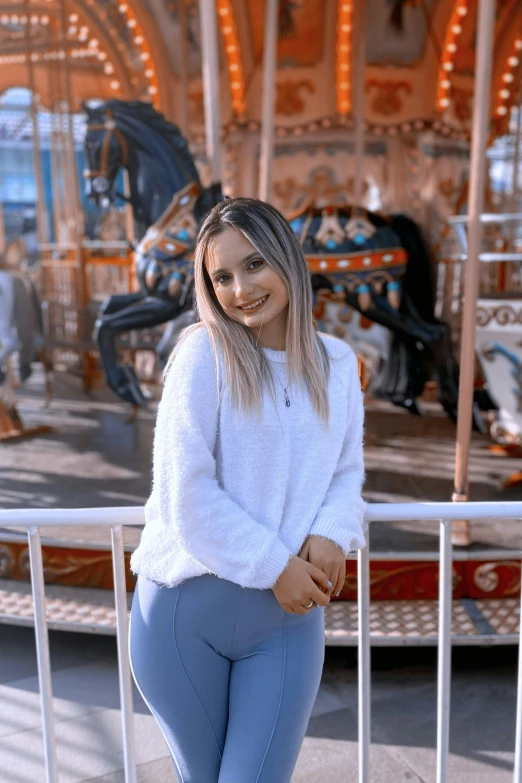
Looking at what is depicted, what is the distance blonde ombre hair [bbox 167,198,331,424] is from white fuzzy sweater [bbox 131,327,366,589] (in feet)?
0.06

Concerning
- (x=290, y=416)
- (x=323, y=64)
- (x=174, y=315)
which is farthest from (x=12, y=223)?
(x=290, y=416)

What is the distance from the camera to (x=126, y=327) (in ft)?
15.6

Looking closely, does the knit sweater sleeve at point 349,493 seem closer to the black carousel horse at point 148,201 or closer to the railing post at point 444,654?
the railing post at point 444,654

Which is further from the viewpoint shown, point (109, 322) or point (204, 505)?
point (109, 322)

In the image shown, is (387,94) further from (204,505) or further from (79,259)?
(204,505)

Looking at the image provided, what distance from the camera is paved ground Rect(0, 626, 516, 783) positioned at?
88.4 inches

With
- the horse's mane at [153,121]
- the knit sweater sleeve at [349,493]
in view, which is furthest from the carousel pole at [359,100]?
the knit sweater sleeve at [349,493]

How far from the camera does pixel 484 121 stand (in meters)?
2.85

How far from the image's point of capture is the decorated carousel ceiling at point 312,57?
655cm

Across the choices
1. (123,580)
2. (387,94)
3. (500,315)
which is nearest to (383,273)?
(500,315)

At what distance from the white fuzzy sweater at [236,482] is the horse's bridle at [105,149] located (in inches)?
150

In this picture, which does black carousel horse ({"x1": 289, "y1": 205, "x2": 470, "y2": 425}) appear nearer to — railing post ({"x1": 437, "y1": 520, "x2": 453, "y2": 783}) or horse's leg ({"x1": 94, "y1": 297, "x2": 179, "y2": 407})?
horse's leg ({"x1": 94, "y1": 297, "x2": 179, "y2": 407})

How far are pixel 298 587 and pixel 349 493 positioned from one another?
0.62ft

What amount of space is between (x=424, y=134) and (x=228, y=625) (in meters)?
6.79
